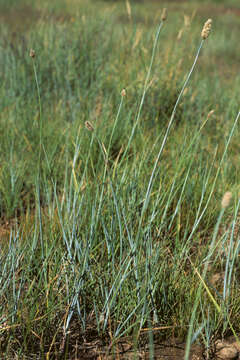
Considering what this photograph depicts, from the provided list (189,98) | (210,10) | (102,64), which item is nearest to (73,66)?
(102,64)

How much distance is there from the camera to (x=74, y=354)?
3.39ft

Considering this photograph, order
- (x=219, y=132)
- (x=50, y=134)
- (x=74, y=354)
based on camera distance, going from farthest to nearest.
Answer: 1. (x=219, y=132)
2. (x=50, y=134)
3. (x=74, y=354)

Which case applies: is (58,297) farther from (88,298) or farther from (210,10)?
(210,10)

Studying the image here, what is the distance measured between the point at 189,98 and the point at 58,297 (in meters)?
1.71

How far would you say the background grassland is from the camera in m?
1.05

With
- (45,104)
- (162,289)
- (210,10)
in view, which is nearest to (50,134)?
(45,104)

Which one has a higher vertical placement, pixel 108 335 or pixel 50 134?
pixel 50 134

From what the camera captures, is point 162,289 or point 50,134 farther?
point 50,134

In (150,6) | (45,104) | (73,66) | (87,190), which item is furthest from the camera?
(150,6)

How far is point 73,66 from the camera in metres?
2.55

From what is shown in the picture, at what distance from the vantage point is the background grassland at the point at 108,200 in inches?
41.3

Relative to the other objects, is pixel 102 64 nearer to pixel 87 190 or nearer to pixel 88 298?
pixel 87 190

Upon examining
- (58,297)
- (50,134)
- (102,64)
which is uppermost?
(102,64)

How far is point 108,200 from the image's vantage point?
121 centimetres
